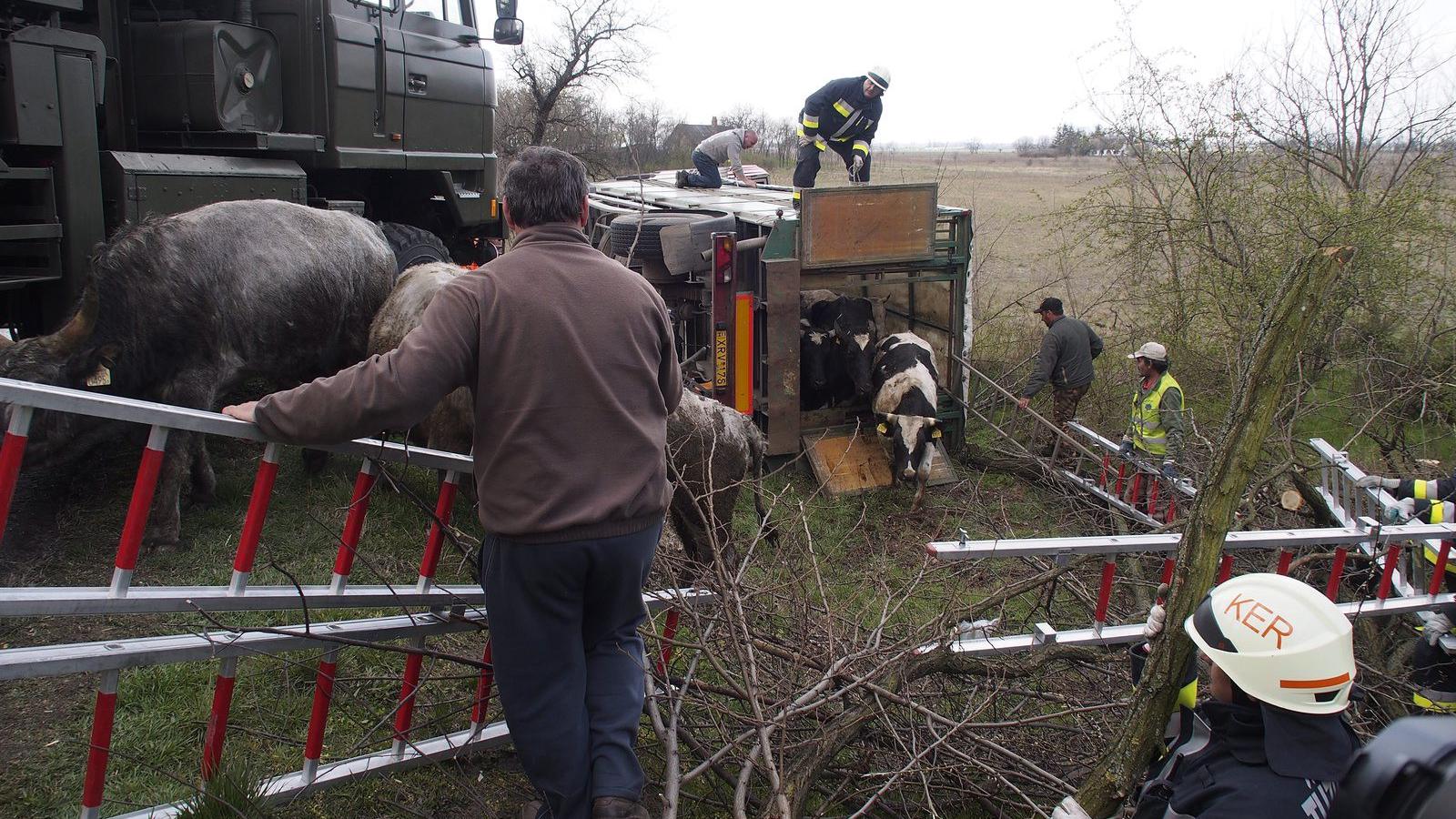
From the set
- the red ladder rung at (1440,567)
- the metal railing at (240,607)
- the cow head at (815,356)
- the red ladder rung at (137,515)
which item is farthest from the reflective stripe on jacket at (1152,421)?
the red ladder rung at (137,515)

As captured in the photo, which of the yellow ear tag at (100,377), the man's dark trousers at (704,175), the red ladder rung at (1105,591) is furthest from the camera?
the man's dark trousers at (704,175)

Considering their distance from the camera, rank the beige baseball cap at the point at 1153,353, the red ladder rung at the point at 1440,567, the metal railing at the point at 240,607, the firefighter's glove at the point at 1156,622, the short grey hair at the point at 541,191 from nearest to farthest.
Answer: the metal railing at the point at 240,607 → the short grey hair at the point at 541,191 → the firefighter's glove at the point at 1156,622 → the red ladder rung at the point at 1440,567 → the beige baseball cap at the point at 1153,353

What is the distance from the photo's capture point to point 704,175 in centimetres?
1290

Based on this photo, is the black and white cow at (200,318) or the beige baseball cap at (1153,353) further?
the beige baseball cap at (1153,353)

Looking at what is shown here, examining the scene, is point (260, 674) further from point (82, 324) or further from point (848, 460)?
point (848, 460)

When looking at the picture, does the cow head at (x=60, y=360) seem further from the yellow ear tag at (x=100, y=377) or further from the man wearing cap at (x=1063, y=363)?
the man wearing cap at (x=1063, y=363)

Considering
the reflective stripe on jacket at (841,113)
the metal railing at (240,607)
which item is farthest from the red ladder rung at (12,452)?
the reflective stripe on jacket at (841,113)

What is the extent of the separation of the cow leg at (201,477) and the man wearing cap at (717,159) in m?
7.86

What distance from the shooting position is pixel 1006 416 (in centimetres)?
1110

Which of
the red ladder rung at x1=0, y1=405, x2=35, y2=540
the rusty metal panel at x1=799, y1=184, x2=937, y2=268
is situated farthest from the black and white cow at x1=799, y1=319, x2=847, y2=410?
the red ladder rung at x1=0, y1=405, x2=35, y2=540

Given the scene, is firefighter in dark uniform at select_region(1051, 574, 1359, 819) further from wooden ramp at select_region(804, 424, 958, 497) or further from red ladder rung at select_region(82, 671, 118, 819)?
wooden ramp at select_region(804, 424, 958, 497)

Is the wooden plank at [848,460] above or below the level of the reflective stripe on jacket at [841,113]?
below

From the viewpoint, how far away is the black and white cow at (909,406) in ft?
28.0

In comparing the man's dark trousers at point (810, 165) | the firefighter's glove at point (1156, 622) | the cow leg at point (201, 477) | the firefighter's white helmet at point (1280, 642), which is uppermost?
the man's dark trousers at point (810, 165)
